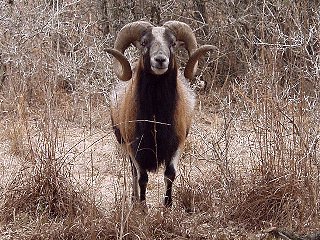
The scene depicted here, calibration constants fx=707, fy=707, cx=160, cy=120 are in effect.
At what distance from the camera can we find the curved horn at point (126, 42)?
23.4 ft

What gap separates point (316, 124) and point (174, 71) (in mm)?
1613

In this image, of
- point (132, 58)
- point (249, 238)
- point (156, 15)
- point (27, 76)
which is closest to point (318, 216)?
point (249, 238)

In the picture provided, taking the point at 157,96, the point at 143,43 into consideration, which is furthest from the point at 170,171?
the point at 143,43

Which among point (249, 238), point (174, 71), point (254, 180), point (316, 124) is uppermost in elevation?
point (174, 71)

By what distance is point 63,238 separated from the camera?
5602mm

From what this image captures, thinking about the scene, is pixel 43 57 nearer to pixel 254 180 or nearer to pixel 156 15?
pixel 156 15

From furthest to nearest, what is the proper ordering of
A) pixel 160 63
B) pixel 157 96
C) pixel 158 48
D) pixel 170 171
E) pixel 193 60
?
1. pixel 193 60
2. pixel 170 171
3. pixel 157 96
4. pixel 158 48
5. pixel 160 63

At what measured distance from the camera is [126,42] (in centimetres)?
741

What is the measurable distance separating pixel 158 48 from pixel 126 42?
30.3 inches

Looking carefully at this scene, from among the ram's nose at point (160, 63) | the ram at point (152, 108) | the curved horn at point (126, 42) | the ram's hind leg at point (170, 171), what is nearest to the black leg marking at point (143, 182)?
the ram at point (152, 108)

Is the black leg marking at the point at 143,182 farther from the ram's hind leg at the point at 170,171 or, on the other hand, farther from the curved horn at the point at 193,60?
the curved horn at the point at 193,60

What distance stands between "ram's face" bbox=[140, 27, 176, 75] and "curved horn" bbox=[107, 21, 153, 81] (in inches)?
5.0

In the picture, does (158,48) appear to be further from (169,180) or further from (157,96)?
(169,180)

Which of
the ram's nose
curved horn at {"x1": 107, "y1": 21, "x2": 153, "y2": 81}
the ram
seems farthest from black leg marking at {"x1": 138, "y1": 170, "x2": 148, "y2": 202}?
the ram's nose
